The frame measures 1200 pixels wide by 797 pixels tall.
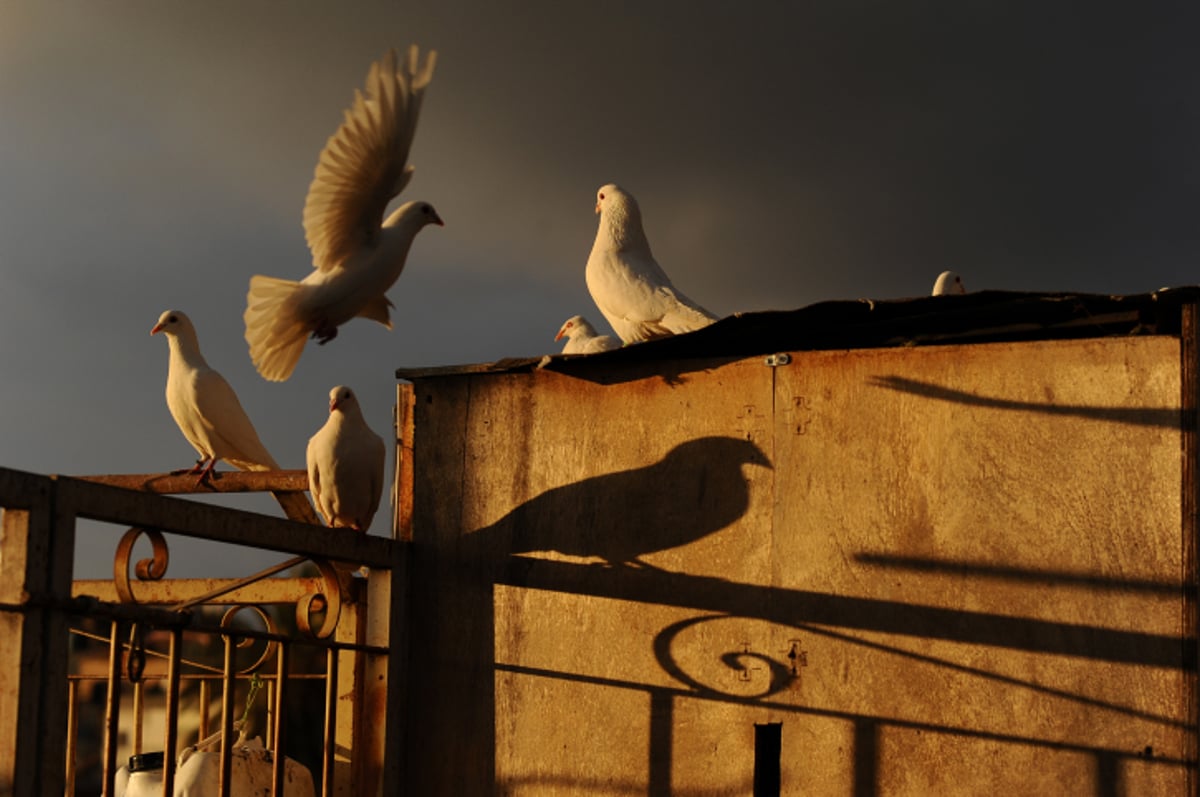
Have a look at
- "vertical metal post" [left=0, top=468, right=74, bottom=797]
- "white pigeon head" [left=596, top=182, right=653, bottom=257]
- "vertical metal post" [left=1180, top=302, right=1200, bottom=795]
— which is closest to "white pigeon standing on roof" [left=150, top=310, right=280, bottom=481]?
"white pigeon head" [left=596, top=182, right=653, bottom=257]

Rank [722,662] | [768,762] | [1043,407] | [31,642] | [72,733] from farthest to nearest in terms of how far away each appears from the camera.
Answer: [72,733] < [722,662] < [768,762] < [1043,407] < [31,642]

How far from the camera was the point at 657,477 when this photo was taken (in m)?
6.12

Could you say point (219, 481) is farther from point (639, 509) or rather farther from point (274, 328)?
A: point (639, 509)

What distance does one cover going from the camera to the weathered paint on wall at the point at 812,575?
5320 millimetres

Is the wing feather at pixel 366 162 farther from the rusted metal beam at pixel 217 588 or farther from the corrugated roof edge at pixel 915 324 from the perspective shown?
the rusted metal beam at pixel 217 588

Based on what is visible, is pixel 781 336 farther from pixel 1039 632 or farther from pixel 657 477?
pixel 1039 632

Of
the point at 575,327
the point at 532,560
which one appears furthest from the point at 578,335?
the point at 532,560

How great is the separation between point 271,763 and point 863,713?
2.62 meters

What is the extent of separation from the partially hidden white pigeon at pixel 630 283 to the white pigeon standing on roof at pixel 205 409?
2.01 meters

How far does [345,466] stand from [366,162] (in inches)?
54.0

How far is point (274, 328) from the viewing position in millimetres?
6672

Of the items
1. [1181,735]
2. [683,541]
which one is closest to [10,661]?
[683,541]

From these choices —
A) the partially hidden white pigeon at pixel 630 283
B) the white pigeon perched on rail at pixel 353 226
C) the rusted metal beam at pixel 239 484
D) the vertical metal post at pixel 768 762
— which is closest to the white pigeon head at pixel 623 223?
the partially hidden white pigeon at pixel 630 283

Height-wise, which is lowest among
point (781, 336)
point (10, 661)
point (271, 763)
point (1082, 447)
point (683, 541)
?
point (271, 763)
